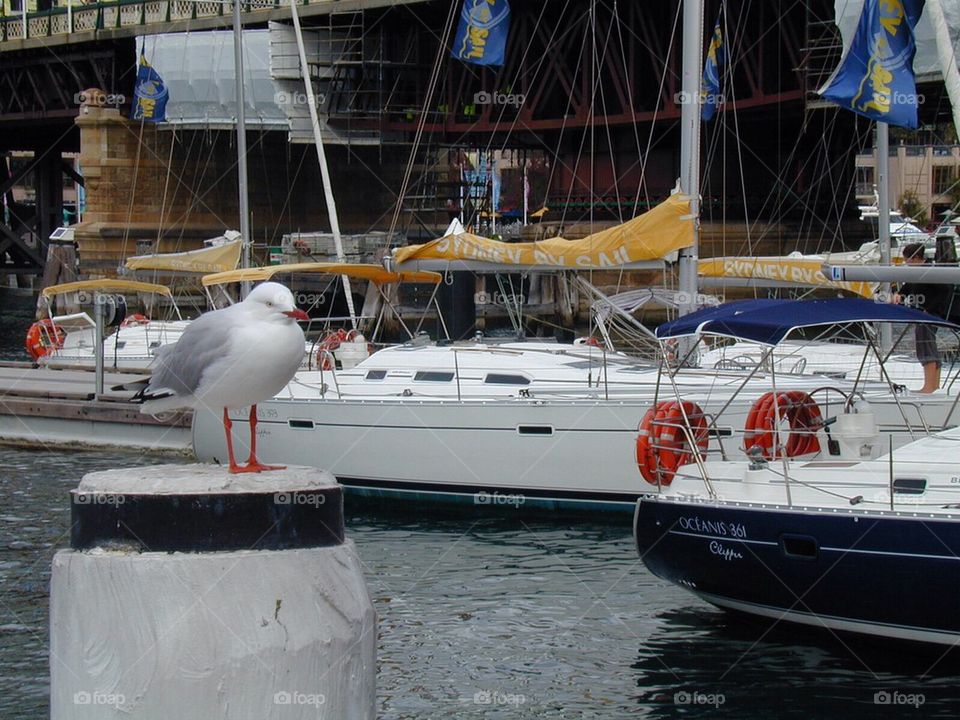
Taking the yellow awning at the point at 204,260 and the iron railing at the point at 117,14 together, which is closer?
the yellow awning at the point at 204,260

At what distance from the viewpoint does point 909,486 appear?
39.5 feet

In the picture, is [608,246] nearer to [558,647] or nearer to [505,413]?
[505,413]

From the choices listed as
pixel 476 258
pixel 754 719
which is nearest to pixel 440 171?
pixel 476 258

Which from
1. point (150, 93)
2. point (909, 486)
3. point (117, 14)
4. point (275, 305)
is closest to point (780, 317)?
point (909, 486)

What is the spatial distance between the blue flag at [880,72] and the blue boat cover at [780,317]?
6.04 m

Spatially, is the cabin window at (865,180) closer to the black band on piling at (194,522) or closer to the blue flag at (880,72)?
the blue flag at (880,72)

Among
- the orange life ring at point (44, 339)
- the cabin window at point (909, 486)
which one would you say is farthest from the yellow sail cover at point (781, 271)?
the orange life ring at point (44, 339)

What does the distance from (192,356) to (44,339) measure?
34.5m

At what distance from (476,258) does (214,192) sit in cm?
4157

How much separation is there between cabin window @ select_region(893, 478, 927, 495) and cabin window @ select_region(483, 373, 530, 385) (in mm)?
8147

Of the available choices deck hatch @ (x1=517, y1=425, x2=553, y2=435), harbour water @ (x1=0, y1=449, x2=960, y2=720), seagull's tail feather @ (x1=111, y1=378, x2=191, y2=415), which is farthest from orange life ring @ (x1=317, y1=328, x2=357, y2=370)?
seagull's tail feather @ (x1=111, y1=378, x2=191, y2=415)

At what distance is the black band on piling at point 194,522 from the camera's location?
12.0 feet

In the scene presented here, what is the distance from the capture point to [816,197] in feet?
148

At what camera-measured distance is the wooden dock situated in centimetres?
2558
